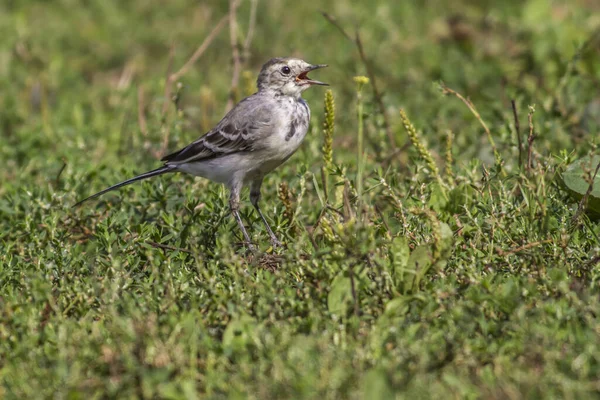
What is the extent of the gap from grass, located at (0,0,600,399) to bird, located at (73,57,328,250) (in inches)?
7.9

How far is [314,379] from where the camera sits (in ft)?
12.8

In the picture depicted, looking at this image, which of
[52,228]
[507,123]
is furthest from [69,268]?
[507,123]

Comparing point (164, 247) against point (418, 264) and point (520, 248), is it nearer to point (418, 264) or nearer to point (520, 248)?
point (418, 264)

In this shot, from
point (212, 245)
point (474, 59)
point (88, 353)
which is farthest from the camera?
point (474, 59)

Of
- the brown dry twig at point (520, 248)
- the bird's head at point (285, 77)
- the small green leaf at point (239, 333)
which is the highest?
the bird's head at point (285, 77)

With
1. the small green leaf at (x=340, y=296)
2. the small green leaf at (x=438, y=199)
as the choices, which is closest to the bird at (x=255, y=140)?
the small green leaf at (x=438, y=199)

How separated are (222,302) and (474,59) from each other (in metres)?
6.52

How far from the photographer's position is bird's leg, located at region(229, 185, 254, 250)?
597 cm

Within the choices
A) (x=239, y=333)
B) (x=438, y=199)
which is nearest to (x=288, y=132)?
(x=438, y=199)

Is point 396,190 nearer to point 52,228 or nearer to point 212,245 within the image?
point 212,245

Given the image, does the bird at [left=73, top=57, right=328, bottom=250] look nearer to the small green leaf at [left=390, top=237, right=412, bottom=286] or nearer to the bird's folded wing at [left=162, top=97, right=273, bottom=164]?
the bird's folded wing at [left=162, top=97, right=273, bottom=164]

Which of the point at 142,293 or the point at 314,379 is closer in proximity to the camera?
the point at 314,379

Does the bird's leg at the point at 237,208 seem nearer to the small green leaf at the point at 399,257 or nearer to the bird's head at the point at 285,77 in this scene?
the bird's head at the point at 285,77

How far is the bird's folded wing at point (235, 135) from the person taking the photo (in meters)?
6.55
